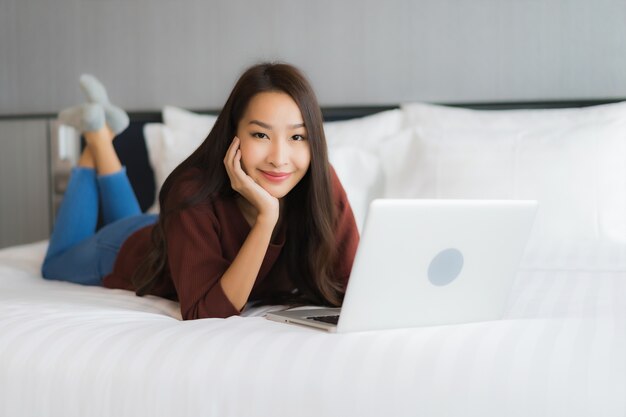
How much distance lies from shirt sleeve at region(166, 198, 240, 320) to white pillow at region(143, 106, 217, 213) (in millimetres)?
1107

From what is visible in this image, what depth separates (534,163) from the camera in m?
2.30

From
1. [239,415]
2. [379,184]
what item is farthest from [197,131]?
[239,415]

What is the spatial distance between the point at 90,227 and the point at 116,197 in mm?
124

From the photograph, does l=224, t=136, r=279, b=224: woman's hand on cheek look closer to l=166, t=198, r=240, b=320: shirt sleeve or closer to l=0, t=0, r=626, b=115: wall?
l=166, t=198, r=240, b=320: shirt sleeve

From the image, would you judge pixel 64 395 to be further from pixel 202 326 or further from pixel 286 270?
pixel 286 270

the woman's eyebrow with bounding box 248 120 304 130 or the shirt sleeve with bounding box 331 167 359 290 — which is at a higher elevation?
the woman's eyebrow with bounding box 248 120 304 130

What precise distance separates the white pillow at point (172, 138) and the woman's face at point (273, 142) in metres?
1.15

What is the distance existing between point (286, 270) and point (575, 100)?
152 centimetres

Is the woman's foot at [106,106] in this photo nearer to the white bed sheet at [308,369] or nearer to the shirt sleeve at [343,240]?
the shirt sleeve at [343,240]

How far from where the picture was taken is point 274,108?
5.16ft

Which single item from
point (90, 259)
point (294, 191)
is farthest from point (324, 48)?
point (294, 191)

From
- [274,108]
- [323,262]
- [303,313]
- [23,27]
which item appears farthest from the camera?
[23,27]

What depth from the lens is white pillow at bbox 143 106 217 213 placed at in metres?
2.74

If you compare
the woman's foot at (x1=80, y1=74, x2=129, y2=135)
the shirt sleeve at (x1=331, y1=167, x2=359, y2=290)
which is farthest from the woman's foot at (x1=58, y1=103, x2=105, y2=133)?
the shirt sleeve at (x1=331, y1=167, x2=359, y2=290)
